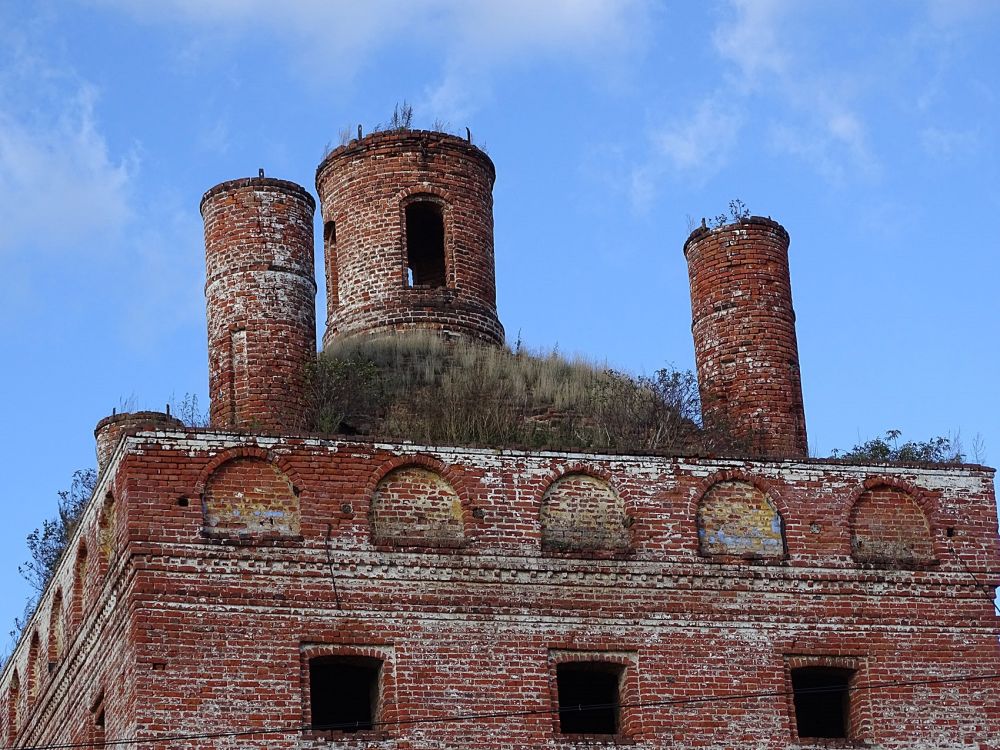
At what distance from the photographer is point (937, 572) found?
19219mm

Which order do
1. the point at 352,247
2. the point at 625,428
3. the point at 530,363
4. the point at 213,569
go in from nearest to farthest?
1. the point at 213,569
2. the point at 625,428
3. the point at 530,363
4. the point at 352,247

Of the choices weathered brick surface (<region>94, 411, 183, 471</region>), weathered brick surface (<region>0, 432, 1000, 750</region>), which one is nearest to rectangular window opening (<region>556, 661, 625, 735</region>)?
weathered brick surface (<region>0, 432, 1000, 750</region>)

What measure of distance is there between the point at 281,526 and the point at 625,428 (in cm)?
438

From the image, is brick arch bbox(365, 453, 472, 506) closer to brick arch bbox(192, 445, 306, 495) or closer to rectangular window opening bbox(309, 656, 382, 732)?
brick arch bbox(192, 445, 306, 495)

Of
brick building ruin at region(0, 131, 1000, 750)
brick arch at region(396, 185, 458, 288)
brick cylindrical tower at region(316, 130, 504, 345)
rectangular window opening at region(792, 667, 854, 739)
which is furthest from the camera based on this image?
brick arch at region(396, 185, 458, 288)

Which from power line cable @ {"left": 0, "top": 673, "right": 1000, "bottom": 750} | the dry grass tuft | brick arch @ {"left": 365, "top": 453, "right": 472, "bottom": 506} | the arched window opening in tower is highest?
the arched window opening in tower

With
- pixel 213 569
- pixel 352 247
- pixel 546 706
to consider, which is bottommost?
pixel 546 706

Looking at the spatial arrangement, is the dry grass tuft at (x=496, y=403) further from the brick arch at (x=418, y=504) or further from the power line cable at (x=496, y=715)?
the power line cable at (x=496, y=715)

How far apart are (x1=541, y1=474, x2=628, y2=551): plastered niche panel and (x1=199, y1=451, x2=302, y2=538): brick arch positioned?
96.0 inches

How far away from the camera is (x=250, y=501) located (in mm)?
17828

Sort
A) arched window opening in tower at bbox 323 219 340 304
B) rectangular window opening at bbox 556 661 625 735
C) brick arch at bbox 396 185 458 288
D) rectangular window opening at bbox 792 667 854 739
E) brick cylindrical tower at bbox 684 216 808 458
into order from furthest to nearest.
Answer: arched window opening in tower at bbox 323 219 340 304
brick arch at bbox 396 185 458 288
brick cylindrical tower at bbox 684 216 808 458
rectangular window opening at bbox 792 667 854 739
rectangular window opening at bbox 556 661 625 735

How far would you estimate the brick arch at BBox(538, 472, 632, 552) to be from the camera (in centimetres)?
1858

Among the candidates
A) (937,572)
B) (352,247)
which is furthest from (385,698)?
(352,247)

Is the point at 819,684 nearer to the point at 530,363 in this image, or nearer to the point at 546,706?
the point at 546,706
